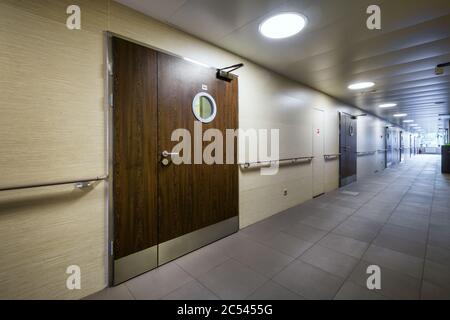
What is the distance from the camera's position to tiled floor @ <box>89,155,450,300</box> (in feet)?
5.50

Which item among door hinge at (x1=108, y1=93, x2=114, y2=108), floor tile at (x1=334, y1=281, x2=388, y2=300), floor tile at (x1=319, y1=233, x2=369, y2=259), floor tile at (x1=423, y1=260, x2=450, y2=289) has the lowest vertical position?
floor tile at (x1=334, y1=281, x2=388, y2=300)

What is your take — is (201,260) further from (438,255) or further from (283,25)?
(283,25)

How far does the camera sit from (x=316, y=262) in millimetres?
2090

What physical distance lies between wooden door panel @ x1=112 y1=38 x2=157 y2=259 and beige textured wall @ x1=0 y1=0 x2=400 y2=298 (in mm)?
129

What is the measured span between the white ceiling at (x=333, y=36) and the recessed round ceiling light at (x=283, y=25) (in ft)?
0.24

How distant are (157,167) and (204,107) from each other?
996 millimetres

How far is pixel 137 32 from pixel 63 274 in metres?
2.33

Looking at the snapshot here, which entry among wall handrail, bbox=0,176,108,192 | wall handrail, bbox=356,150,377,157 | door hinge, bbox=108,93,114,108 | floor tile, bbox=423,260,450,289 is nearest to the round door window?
door hinge, bbox=108,93,114,108

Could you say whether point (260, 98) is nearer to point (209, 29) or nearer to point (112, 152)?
point (209, 29)

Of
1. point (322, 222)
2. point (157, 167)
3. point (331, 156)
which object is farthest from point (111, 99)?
point (331, 156)

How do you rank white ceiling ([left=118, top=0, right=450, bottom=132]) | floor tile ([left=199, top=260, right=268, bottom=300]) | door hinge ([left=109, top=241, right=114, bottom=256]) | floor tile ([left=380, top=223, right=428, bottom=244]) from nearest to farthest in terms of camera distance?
floor tile ([left=199, top=260, right=268, bottom=300])
door hinge ([left=109, top=241, right=114, bottom=256])
white ceiling ([left=118, top=0, right=450, bottom=132])
floor tile ([left=380, top=223, right=428, bottom=244])

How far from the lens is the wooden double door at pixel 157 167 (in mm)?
1835

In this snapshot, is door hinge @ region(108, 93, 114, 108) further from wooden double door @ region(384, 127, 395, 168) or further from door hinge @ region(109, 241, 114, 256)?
wooden double door @ region(384, 127, 395, 168)

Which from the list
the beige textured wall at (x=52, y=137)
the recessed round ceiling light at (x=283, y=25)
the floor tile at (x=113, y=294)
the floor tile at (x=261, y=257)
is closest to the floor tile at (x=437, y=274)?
the floor tile at (x=261, y=257)
